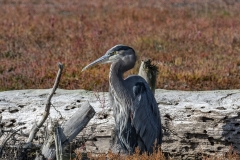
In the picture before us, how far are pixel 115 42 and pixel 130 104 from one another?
591 centimetres

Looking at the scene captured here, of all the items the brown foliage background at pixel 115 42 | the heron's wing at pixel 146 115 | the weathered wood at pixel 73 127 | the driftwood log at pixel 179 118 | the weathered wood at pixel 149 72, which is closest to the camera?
the weathered wood at pixel 73 127

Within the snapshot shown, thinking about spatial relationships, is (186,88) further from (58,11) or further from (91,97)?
(58,11)

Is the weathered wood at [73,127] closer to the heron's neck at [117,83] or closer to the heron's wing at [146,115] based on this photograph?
the heron's neck at [117,83]

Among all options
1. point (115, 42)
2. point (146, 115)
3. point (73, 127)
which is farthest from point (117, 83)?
point (115, 42)

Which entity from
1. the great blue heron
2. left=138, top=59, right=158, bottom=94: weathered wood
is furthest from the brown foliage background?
the great blue heron

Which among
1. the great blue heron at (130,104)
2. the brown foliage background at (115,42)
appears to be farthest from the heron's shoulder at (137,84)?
the brown foliage background at (115,42)

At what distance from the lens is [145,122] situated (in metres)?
6.09

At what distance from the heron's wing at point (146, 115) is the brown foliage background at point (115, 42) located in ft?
7.10

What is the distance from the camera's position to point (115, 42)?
11.9 meters

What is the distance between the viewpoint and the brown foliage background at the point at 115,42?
8.79 meters

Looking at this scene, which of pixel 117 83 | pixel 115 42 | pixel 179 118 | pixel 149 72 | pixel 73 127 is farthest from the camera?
pixel 115 42

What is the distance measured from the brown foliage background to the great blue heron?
2.09 metres

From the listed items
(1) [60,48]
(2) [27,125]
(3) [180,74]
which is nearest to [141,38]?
(1) [60,48]

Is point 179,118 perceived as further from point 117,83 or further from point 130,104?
point 117,83
